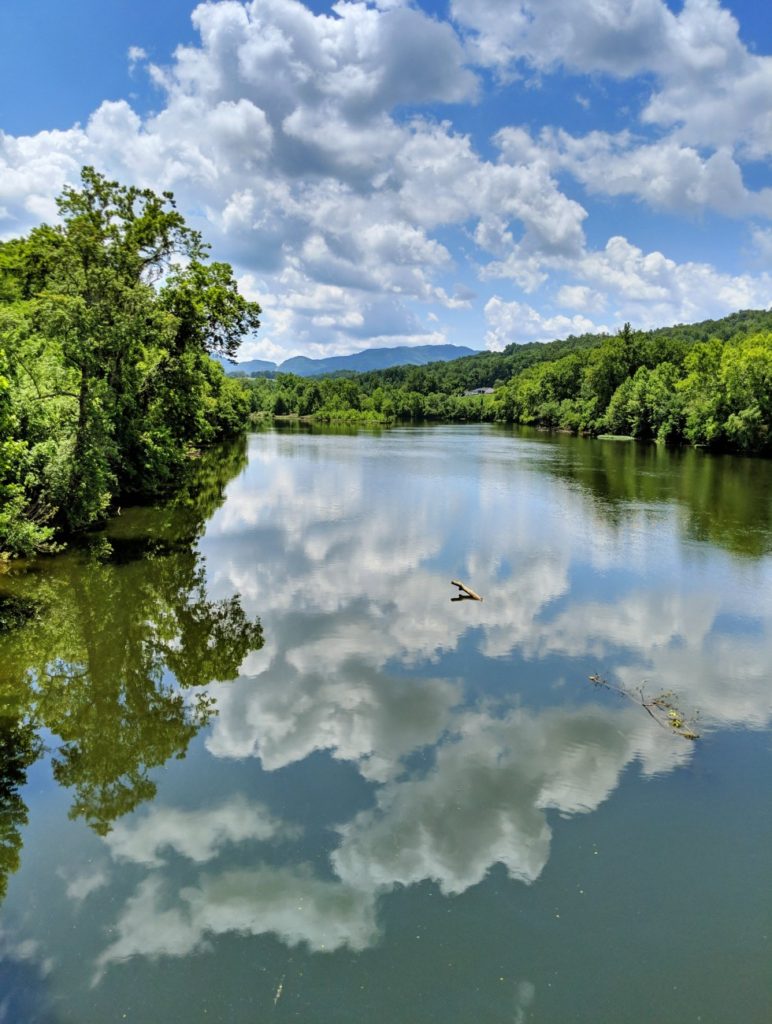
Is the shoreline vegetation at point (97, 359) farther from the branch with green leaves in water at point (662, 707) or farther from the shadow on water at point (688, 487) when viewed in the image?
the shadow on water at point (688, 487)

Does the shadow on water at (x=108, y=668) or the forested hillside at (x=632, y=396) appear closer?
the shadow on water at (x=108, y=668)

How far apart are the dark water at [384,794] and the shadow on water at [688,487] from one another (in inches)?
253

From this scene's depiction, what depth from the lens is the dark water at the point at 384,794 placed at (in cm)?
616

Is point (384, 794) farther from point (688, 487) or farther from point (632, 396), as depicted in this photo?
point (632, 396)

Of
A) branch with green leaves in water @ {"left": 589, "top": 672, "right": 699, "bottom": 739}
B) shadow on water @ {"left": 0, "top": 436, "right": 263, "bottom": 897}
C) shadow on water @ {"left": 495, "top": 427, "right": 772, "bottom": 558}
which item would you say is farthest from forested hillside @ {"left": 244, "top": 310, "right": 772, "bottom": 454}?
shadow on water @ {"left": 0, "top": 436, "right": 263, "bottom": 897}

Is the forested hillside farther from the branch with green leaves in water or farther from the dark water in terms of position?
the branch with green leaves in water

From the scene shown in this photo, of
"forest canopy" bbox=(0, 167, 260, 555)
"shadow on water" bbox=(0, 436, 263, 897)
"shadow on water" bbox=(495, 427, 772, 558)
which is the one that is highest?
"forest canopy" bbox=(0, 167, 260, 555)

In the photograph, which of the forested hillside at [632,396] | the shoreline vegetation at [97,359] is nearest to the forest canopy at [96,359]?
the shoreline vegetation at [97,359]

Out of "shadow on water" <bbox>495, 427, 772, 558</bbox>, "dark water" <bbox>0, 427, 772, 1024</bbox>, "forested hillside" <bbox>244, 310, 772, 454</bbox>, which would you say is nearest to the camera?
"dark water" <bbox>0, 427, 772, 1024</bbox>

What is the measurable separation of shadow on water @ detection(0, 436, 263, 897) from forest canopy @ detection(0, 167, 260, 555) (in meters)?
2.27

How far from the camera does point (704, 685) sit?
12531mm

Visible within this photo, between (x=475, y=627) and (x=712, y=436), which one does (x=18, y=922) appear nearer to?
(x=475, y=627)

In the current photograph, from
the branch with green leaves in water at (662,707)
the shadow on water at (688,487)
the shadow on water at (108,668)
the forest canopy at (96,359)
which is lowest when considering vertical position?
the branch with green leaves in water at (662,707)

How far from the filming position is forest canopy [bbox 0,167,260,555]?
736 inches
